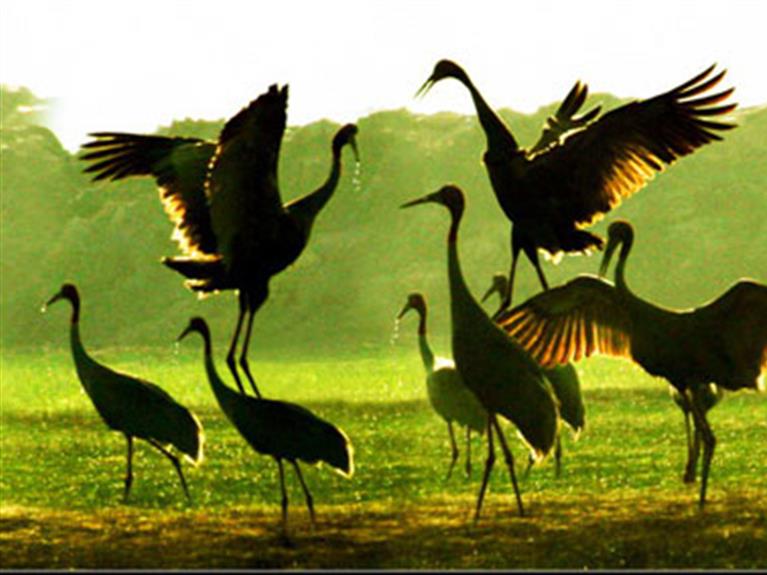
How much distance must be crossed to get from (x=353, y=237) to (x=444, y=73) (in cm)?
2788

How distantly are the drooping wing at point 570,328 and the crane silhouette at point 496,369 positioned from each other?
58 cm

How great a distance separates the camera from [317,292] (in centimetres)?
3553

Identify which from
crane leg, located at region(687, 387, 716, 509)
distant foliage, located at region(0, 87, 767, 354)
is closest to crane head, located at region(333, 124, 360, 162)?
crane leg, located at region(687, 387, 716, 509)

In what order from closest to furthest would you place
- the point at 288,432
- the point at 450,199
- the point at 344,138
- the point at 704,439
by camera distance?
1. the point at 288,432
2. the point at 450,199
3. the point at 344,138
4. the point at 704,439

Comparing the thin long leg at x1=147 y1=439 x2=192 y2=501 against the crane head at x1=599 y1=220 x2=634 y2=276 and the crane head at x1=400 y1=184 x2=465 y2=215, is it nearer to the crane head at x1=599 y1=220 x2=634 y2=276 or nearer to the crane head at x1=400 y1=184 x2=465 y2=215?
the crane head at x1=400 y1=184 x2=465 y2=215

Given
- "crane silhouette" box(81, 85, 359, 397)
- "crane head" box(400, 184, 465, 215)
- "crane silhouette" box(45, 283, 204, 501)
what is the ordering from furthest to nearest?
"crane silhouette" box(45, 283, 204, 501) < "crane head" box(400, 184, 465, 215) < "crane silhouette" box(81, 85, 359, 397)

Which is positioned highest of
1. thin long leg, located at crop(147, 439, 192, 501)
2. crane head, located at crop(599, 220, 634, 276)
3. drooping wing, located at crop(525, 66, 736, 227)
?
drooping wing, located at crop(525, 66, 736, 227)

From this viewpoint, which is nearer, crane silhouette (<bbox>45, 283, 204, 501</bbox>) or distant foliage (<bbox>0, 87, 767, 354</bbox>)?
crane silhouette (<bbox>45, 283, 204, 501</bbox>)

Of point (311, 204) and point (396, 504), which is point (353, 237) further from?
point (311, 204)

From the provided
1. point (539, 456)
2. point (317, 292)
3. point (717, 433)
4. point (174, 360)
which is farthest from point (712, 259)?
point (539, 456)

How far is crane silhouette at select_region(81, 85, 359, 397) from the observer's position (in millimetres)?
8117

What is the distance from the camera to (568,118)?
1066 cm

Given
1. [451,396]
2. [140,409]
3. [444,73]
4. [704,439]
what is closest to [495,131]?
[444,73]

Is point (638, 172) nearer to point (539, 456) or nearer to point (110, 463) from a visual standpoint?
point (539, 456)
